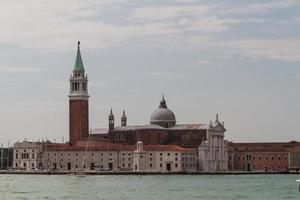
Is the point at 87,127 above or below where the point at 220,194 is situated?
above

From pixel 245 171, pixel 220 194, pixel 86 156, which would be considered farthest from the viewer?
pixel 245 171

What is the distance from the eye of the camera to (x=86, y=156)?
93.1 m

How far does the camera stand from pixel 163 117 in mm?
98812

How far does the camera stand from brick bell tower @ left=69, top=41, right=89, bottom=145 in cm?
9500

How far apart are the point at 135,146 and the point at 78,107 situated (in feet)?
22.8

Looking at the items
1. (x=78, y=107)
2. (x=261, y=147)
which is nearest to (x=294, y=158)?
(x=261, y=147)

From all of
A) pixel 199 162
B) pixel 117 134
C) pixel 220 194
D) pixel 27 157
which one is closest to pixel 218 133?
pixel 199 162

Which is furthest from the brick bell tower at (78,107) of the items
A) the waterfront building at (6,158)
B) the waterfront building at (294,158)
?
the waterfront building at (294,158)

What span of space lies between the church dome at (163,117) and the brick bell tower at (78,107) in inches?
297

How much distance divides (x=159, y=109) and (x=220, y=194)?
53314mm

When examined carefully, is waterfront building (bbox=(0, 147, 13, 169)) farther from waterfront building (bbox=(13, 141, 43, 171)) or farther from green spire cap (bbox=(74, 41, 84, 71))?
green spire cap (bbox=(74, 41, 84, 71))

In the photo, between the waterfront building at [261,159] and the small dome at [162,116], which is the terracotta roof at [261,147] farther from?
the small dome at [162,116]

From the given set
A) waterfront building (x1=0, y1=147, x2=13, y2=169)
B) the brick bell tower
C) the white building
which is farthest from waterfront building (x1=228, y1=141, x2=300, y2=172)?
waterfront building (x1=0, y1=147, x2=13, y2=169)

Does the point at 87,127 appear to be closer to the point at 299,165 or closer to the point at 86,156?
the point at 86,156
